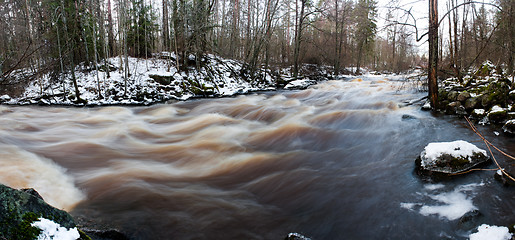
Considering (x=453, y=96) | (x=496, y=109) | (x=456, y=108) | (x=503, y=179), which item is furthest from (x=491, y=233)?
(x=453, y=96)

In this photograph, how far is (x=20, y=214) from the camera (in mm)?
1642

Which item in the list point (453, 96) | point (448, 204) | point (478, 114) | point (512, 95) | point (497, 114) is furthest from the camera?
point (453, 96)

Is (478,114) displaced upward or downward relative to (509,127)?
upward

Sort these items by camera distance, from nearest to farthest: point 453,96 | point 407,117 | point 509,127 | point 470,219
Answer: point 470,219
point 509,127
point 407,117
point 453,96

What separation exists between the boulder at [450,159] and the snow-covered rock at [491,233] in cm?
132

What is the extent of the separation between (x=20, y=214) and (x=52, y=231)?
201 millimetres

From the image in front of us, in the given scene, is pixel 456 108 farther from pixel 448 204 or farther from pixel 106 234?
pixel 106 234

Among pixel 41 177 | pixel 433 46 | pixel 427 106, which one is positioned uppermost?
pixel 433 46

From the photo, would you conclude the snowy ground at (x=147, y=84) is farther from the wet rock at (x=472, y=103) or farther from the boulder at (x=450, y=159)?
the boulder at (x=450, y=159)

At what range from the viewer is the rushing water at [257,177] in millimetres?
3385

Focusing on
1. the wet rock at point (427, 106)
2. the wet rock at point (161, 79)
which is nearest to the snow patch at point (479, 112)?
the wet rock at point (427, 106)

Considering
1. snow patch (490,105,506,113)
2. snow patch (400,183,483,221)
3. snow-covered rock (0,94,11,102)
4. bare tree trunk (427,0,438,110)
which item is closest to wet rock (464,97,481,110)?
snow patch (490,105,506,113)

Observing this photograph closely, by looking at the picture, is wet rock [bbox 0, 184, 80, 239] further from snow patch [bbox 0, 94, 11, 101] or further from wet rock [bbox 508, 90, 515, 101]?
snow patch [bbox 0, 94, 11, 101]

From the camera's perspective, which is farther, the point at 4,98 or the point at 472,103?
the point at 4,98
